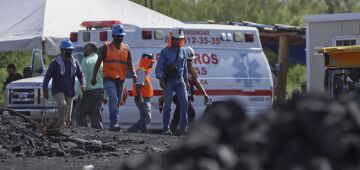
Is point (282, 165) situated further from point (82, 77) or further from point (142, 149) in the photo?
point (82, 77)

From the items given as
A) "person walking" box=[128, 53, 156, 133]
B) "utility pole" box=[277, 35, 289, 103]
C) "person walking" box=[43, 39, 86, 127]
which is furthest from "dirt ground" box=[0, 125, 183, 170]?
"utility pole" box=[277, 35, 289, 103]

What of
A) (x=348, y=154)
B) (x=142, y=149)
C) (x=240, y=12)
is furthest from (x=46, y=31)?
(x=240, y=12)

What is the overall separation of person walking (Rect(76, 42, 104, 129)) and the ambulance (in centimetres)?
107

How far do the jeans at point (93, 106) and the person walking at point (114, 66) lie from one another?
19.9 inches

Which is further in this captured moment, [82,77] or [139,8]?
[139,8]

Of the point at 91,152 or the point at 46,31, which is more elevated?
the point at 46,31

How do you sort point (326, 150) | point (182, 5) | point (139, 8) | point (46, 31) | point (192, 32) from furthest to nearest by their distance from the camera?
point (182, 5)
point (139, 8)
point (46, 31)
point (192, 32)
point (326, 150)

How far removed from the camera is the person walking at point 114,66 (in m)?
17.0

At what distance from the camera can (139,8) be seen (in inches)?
1159

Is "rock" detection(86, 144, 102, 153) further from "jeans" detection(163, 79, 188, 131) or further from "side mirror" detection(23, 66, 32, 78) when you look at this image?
"side mirror" detection(23, 66, 32, 78)

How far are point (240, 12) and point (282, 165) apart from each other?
4994cm

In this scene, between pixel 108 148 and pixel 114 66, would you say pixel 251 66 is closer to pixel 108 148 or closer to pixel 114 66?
pixel 114 66

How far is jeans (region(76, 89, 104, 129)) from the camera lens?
1770 cm

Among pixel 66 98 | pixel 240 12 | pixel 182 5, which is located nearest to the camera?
pixel 66 98
